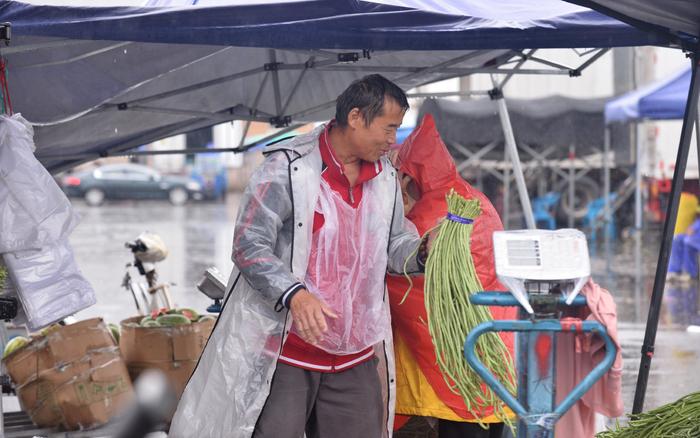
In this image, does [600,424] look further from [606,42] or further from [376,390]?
[606,42]

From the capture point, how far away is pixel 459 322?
2809 millimetres

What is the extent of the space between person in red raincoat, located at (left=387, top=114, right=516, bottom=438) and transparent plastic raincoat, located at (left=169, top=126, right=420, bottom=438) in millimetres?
517

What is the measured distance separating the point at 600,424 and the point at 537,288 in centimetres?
179

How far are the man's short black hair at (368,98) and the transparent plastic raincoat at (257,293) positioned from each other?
0.15 meters

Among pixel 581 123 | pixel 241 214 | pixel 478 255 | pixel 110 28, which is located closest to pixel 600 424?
pixel 478 255

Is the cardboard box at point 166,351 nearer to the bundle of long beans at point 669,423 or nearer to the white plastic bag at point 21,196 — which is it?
the white plastic bag at point 21,196

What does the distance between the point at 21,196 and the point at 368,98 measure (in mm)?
1320

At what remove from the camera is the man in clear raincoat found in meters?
3.37

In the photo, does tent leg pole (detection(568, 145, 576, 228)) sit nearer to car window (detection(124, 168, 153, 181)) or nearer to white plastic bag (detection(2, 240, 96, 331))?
car window (detection(124, 168, 153, 181))

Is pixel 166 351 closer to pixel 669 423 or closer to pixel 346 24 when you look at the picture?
pixel 346 24

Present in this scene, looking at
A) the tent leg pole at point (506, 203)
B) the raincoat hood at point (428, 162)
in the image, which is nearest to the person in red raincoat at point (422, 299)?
the raincoat hood at point (428, 162)

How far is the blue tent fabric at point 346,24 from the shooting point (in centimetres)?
357

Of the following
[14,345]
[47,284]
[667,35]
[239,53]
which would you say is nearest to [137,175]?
[14,345]

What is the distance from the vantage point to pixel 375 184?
356cm
